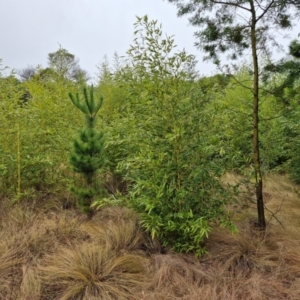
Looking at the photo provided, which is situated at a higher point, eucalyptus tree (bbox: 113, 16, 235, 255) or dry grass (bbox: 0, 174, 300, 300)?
eucalyptus tree (bbox: 113, 16, 235, 255)

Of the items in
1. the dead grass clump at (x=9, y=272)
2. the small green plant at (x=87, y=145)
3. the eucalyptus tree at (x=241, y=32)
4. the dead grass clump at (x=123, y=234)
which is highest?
the eucalyptus tree at (x=241, y=32)

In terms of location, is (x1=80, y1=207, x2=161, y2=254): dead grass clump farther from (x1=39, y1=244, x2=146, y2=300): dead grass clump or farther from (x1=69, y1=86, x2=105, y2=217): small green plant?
(x1=69, y1=86, x2=105, y2=217): small green plant

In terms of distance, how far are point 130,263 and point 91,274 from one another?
317mm

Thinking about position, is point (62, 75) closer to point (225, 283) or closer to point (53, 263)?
point (53, 263)

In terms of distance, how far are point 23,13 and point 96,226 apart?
22.9ft

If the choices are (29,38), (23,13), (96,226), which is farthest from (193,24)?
(29,38)

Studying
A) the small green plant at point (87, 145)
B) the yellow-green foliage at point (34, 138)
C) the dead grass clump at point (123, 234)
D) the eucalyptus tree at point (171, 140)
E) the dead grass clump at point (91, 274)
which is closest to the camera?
the dead grass clump at point (91, 274)

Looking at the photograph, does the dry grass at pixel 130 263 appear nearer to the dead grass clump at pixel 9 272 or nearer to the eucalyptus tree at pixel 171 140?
the dead grass clump at pixel 9 272

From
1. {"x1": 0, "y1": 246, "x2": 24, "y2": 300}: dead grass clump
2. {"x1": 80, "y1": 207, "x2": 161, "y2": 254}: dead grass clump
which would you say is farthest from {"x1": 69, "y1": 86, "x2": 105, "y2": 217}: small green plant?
{"x1": 0, "y1": 246, "x2": 24, "y2": 300}: dead grass clump

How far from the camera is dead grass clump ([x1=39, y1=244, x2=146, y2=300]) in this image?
5.98 ft

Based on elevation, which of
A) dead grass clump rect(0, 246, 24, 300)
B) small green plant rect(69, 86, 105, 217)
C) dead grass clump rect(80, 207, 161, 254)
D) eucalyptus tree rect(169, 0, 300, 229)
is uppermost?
eucalyptus tree rect(169, 0, 300, 229)

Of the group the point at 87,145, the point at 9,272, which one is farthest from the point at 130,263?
the point at 87,145

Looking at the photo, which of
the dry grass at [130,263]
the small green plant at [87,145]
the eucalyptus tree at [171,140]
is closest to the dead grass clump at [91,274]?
the dry grass at [130,263]

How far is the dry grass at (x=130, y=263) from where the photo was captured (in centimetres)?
183
